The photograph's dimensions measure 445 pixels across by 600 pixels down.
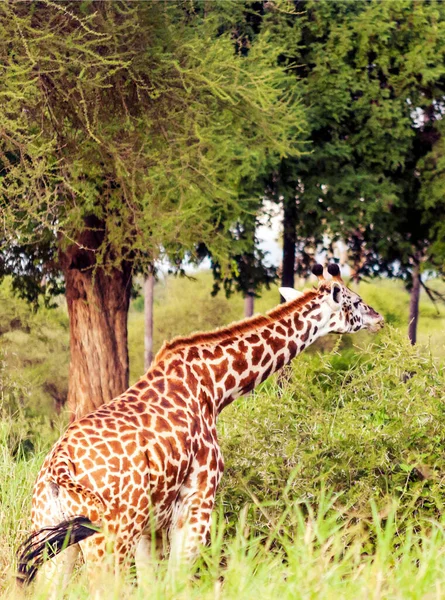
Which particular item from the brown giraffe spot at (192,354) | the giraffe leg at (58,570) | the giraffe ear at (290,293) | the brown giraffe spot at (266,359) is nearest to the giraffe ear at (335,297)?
the giraffe ear at (290,293)

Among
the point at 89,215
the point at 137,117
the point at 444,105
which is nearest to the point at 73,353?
the point at 89,215

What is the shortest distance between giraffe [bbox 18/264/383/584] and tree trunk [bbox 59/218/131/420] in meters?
10.9

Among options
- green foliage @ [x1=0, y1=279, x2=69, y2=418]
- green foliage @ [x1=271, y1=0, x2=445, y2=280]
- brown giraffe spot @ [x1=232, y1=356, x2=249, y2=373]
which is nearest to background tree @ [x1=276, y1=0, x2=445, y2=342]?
green foliage @ [x1=271, y1=0, x2=445, y2=280]

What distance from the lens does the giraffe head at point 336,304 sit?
8.27 metres

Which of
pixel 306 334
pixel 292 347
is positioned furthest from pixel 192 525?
pixel 306 334

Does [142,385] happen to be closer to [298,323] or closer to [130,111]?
[298,323]

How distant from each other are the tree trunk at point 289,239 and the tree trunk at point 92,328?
5379mm

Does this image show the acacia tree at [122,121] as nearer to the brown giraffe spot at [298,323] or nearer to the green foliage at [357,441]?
the green foliage at [357,441]

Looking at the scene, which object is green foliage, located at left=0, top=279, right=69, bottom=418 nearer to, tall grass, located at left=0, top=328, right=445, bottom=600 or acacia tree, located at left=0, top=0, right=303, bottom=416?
acacia tree, located at left=0, top=0, right=303, bottom=416

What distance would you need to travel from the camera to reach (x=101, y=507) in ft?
21.1

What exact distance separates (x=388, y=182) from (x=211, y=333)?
15.9 m

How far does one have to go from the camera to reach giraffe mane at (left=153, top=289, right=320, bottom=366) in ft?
24.6

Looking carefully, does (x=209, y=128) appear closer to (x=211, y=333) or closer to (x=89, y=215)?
(x=89, y=215)

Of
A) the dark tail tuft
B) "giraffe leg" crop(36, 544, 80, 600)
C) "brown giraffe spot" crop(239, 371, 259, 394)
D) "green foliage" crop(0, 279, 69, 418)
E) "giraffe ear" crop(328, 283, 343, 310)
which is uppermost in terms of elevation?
"giraffe ear" crop(328, 283, 343, 310)
